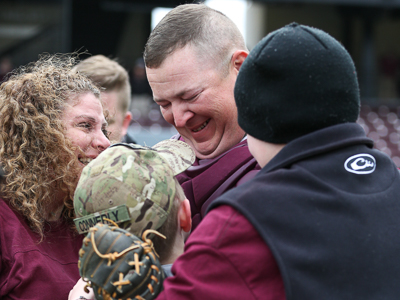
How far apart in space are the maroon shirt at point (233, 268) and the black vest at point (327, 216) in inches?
1.4

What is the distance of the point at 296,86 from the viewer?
1091mm

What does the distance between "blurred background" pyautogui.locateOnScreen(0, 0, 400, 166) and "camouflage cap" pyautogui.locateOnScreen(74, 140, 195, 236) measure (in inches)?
315

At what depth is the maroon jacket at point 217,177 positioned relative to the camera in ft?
5.13

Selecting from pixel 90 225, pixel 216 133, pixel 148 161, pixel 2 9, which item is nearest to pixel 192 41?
pixel 216 133

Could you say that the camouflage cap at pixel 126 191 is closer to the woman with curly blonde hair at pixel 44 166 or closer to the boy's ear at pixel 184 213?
the boy's ear at pixel 184 213

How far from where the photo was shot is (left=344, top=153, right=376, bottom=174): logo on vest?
1.10m

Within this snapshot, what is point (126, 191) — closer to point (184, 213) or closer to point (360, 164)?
point (184, 213)

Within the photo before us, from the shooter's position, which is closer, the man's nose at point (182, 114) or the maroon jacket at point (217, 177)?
the maroon jacket at point (217, 177)

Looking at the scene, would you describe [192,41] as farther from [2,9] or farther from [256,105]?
[2,9]

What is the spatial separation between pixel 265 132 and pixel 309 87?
16cm

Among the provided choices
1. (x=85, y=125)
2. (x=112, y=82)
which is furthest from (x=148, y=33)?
(x=85, y=125)

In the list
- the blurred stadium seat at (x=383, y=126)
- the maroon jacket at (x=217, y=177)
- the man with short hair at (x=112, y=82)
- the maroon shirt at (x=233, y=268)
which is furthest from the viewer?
the blurred stadium seat at (x=383, y=126)

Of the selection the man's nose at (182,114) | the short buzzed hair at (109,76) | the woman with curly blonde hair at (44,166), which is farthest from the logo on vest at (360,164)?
the short buzzed hair at (109,76)

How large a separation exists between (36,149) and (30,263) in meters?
0.45
